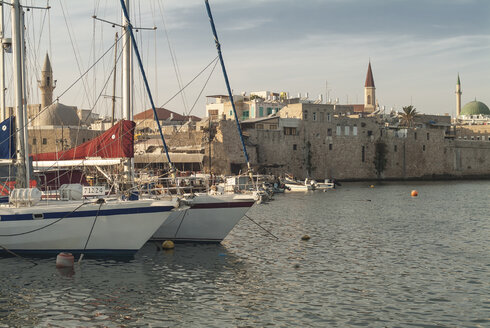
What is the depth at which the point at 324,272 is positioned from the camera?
60.7 ft

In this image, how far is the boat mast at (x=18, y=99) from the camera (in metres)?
19.8

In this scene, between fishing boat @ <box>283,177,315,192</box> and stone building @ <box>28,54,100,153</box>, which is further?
stone building @ <box>28,54,100,153</box>

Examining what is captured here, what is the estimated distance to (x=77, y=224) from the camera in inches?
739

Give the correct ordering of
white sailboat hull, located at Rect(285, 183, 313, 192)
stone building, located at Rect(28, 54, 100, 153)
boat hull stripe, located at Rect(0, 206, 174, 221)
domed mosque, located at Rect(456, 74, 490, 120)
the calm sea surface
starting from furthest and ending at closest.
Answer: domed mosque, located at Rect(456, 74, 490, 120)
stone building, located at Rect(28, 54, 100, 153)
white sailboat hull, located at Rect(285, 183, 313, 192)
boat hull stripe, located at Rect(0, 206, 174, 221)
the calm sea surface

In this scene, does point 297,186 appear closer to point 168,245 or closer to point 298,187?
point 298,187

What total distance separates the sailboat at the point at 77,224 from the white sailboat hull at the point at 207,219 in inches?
135

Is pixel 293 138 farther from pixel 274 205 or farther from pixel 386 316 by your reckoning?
pixel 386 316

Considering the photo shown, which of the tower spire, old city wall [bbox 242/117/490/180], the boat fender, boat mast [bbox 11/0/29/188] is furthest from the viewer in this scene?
the tower spire

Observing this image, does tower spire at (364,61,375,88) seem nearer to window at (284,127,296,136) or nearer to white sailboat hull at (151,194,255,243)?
window at (284,127,296,136)

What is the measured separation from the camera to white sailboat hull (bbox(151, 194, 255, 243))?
22.3m

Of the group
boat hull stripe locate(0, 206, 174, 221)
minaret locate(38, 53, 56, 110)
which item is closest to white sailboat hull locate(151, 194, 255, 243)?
boat hull stripe locate(0, 206, 174, 221)

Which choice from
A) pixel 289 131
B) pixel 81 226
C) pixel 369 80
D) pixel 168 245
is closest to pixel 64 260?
pixel 81 226

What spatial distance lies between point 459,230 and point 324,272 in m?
13.1

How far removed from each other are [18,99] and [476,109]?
139 meters
